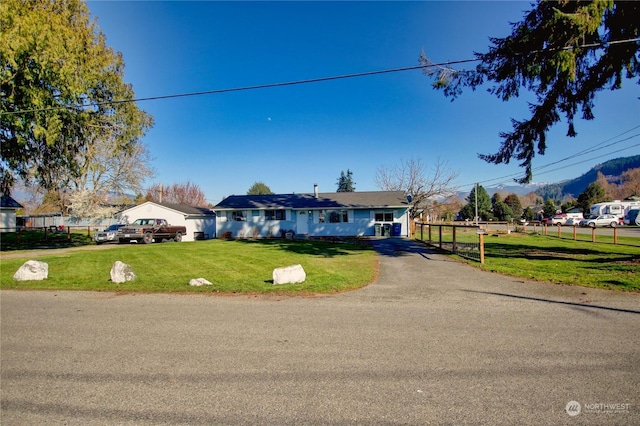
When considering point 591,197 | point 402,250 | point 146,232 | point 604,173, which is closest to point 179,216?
point 146,232

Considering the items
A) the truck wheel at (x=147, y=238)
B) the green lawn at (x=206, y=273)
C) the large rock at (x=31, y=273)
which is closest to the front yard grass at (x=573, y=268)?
the green lawn at (x=206, y=273)

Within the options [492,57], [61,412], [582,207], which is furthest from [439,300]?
[582,207]

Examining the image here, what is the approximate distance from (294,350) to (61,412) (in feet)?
8.04

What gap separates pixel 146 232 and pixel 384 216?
19287 millimetres

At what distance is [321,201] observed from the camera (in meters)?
30.8

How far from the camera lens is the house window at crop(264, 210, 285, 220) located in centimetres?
3016

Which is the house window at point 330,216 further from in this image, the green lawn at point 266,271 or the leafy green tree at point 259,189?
the leafy green tree at point 259,189

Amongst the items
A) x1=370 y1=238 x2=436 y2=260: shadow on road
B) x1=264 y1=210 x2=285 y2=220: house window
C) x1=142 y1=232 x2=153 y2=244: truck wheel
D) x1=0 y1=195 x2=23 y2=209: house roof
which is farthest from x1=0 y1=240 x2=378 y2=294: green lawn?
x1=0 y1=195 x2=23 y2=209: house roof

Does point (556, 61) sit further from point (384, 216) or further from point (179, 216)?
point (179, 216)

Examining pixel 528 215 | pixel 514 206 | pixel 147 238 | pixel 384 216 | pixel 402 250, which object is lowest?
pixel 402 250

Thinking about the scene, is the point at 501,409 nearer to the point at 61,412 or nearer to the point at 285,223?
the point at 61,412

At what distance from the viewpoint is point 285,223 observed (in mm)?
29953
